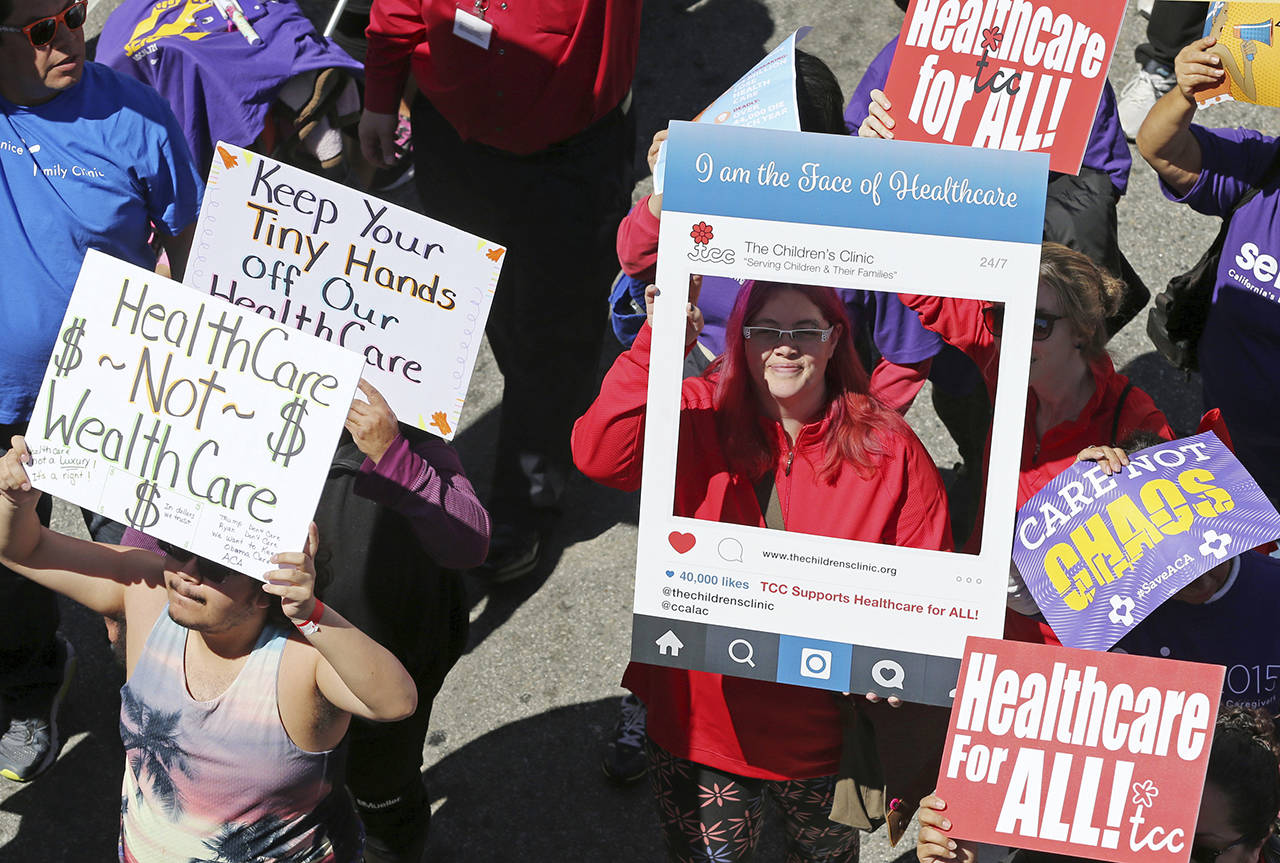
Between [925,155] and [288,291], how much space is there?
130cm

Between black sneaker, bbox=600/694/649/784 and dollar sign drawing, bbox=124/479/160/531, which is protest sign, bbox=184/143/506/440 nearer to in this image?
dollar sign drawing, bbox=124/479/160/531

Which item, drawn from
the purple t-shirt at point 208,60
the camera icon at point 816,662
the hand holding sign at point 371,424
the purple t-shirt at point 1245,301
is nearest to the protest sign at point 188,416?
the hand holding sign at point 371,424

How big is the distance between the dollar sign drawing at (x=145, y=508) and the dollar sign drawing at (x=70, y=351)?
0.24m

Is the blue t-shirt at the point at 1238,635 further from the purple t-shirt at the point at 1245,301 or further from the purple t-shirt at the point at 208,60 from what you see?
the purple t-shirt at the point at 208,60

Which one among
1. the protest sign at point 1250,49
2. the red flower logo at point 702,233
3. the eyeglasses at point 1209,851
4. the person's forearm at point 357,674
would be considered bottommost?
the eyeglasses at point 1209,851

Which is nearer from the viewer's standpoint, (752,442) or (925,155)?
(925,155)

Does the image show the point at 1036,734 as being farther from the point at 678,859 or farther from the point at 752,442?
the point at 678,859

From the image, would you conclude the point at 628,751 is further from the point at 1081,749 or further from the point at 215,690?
the point at 1081,749

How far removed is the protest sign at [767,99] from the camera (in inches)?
102

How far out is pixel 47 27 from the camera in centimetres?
283

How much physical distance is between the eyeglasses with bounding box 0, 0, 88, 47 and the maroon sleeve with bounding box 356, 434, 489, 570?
1.26 m

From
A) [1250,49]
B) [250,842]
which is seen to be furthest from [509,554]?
[1250,49]

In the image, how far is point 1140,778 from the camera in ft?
6.54

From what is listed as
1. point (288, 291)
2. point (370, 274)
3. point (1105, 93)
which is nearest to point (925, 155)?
point (370, 274)
